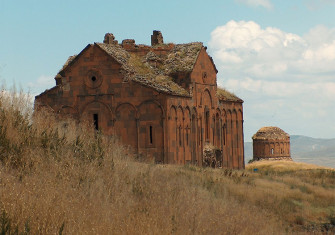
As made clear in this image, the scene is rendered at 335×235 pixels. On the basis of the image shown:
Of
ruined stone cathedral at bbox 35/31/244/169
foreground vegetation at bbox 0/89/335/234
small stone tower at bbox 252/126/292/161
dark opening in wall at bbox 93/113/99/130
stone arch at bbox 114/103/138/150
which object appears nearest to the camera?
foreground vegetation at bbox 0/89/335/234

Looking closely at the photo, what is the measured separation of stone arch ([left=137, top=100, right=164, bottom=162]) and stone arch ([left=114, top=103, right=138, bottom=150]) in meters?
0.29

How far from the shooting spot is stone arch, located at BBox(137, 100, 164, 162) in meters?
30.3

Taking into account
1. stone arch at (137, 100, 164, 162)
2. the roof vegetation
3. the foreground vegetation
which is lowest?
the foreground vegetation

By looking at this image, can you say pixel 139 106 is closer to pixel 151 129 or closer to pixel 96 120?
pixel 151 129

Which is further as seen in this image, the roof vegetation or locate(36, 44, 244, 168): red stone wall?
the roof vegetation

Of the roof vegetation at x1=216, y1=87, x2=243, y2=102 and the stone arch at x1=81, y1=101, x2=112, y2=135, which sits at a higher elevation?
the roof vegetation at x1=216, y1=87, x2=243, y2=102

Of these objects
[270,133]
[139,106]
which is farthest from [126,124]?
[270,133]

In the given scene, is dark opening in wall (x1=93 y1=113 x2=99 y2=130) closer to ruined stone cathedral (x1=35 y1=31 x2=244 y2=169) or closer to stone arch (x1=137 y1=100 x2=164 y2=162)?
ruined stone cathedral (x1=35 y1=31 x2=244 y2=169)

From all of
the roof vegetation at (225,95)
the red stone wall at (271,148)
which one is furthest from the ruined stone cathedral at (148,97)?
the red stone wall at (271,148)

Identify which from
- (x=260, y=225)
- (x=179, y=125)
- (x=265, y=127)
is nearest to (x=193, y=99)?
(x=179, y=125)

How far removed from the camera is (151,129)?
100ft

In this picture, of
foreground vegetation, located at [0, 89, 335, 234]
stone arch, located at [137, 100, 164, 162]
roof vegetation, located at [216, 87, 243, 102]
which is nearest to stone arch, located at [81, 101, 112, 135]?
stone arch, located at [137, 100, 164, 162]

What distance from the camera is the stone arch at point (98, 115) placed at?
31.3 meters

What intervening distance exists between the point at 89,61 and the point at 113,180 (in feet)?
59.9
